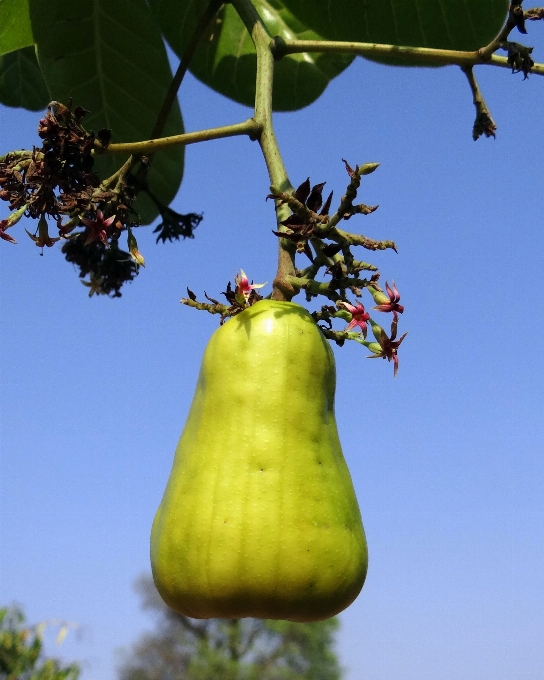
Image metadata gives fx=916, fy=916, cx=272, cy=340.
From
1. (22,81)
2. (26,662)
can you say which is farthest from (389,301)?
(26,662)

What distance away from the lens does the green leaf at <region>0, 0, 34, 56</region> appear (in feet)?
6.61

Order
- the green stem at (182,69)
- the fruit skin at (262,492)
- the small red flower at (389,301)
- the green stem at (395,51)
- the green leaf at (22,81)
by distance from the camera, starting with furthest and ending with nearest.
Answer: the green leaf at (22,81), the green stem at (182,69), the green stem at (395,51), the small red flower at (389,301), the fruit skin at (262,492)

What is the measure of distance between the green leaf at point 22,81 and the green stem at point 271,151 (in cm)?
107

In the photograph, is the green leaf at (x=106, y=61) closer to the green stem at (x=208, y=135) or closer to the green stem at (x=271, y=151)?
the green stem at (x=271, y=151)

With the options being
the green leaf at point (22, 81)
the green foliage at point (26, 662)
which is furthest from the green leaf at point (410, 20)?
the green foliage at point (26, 662)

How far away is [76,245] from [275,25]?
0.72 m

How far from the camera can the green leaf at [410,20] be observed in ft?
6.73

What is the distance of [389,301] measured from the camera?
→ 128cm

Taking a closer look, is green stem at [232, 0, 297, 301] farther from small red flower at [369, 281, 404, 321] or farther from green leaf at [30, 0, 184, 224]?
green leaf at [30, 0, 184, 224]

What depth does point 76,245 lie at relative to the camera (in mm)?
2189

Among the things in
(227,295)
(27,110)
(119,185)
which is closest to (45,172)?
(119,185)

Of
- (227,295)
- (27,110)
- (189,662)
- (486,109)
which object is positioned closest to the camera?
(227,295)

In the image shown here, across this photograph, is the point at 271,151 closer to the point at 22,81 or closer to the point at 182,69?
the point at 182,69

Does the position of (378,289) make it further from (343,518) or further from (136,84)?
(136,84)
